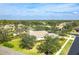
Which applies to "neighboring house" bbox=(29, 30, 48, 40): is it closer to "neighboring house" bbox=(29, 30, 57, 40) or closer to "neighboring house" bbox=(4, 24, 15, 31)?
"neighboring house" bbox=(29, 30, 57, 40)

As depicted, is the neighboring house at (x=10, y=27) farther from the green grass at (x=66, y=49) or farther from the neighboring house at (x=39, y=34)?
the green grass at (x=66, y=49)

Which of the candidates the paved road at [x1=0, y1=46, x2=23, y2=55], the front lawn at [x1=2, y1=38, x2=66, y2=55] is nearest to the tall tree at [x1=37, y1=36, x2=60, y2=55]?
the front lawn at [x1=2, y1=38, x2=66, y2=55]

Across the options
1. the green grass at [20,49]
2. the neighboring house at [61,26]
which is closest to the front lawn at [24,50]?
the green grass at [20,49]

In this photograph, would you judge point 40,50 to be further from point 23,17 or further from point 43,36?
point 23,17

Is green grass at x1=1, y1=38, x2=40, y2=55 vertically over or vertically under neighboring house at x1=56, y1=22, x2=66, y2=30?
under

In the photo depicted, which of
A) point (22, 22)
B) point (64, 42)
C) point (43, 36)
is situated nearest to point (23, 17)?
point (22, 22)

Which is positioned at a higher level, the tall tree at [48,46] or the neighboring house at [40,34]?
the neighboring house at [40,34]

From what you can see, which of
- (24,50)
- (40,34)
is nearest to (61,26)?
(40,34)

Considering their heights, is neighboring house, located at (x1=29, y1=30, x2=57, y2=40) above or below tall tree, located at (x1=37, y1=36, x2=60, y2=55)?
above

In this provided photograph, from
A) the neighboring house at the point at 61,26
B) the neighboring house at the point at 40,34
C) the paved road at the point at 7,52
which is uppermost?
the neighboring house at the point at 61,26

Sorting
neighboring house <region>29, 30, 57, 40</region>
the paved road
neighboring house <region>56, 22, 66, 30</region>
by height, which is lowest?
the paved road

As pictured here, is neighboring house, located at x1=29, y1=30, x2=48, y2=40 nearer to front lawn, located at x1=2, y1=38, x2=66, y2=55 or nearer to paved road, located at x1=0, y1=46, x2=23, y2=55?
front lawn, located at x1=2, y1=38, x2=66, y2=55

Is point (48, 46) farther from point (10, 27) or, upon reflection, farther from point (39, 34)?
point (10, 27)
